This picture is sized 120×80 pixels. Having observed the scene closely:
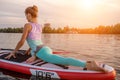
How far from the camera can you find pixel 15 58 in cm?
1206

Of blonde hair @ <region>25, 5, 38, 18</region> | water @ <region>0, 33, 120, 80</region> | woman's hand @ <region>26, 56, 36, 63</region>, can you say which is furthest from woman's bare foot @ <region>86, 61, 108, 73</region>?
blonde hair @ <region>25, 5, 38, 18</region>

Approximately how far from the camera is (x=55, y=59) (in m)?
11.0

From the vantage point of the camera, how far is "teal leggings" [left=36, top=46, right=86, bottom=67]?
1060 centimetres

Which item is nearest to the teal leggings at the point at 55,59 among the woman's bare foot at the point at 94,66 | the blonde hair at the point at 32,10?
the woman's bare foot at the point at 94,66

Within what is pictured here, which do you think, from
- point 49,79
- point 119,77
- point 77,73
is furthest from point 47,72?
point 119,77

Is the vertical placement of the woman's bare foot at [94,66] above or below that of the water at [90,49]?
above

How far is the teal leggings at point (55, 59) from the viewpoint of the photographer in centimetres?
1060

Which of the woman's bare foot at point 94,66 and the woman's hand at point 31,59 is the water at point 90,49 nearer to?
the woman's hand at point 31,59

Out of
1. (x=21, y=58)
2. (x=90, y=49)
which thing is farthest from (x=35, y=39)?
(x=90, y=49)

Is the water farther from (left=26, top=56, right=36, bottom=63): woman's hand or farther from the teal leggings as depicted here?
the teal leggings

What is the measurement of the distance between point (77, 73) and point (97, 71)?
724mm

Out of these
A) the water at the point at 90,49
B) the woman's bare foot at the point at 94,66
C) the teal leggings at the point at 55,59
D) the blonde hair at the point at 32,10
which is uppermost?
the blonde hair at the point at 32,10

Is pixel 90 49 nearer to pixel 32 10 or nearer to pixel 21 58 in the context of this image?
pixel 21 58

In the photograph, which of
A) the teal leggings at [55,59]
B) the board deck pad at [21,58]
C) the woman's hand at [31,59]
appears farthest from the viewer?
the woman's hand at [31,59]
